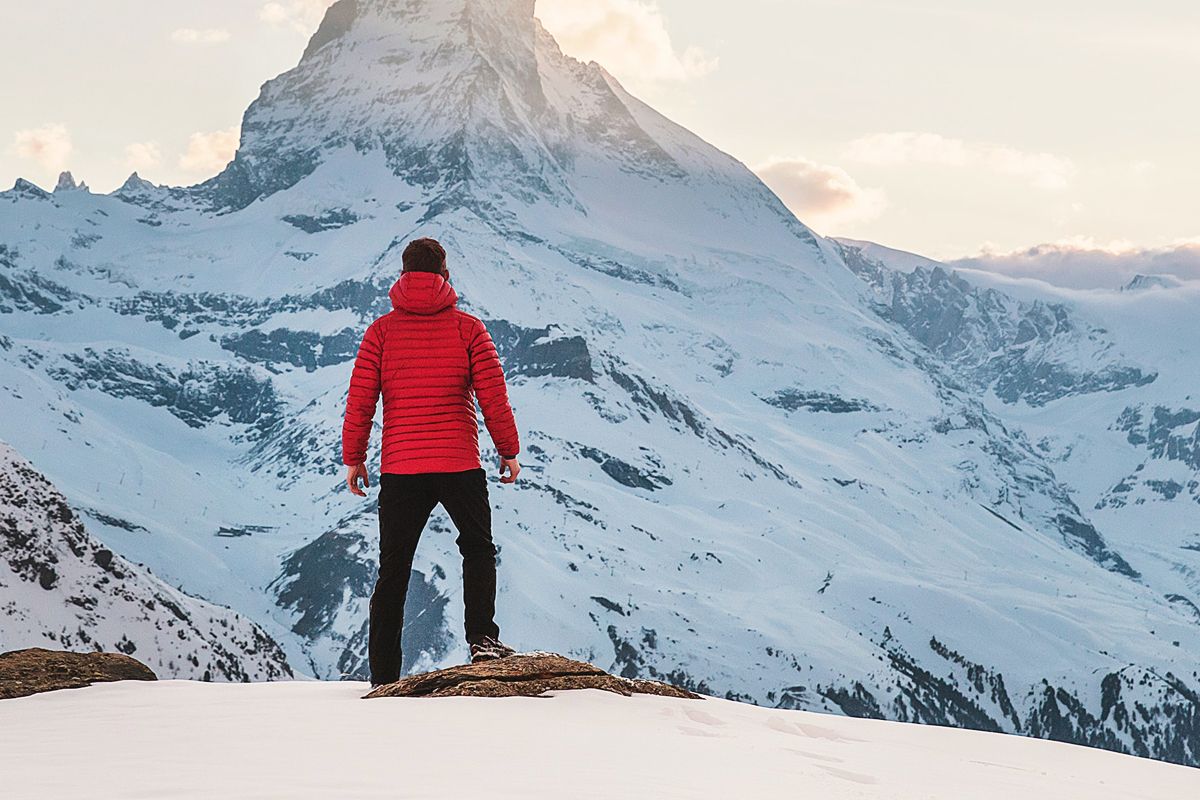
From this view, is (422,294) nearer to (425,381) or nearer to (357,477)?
(425,381)

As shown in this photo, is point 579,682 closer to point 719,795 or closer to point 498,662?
point 498,662

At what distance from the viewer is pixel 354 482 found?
14.1 metres

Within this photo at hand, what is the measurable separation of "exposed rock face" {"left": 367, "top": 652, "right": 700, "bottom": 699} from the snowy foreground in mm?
304

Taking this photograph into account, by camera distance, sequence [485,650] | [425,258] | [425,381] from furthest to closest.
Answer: [485,650]
[425,258]
[425,381]

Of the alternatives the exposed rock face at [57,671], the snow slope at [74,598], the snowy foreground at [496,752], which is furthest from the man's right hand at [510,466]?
the snow slope at [74,598]

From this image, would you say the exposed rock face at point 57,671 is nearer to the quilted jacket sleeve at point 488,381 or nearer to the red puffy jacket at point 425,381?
the red puffy jacket at point 425,381

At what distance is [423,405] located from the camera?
13922 mm

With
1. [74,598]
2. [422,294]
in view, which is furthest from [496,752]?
[74,598]

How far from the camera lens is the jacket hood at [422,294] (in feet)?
45.6

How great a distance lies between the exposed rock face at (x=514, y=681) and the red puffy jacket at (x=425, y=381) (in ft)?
6.63

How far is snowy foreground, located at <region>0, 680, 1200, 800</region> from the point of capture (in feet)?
31.5

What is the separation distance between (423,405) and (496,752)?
13.3 feet

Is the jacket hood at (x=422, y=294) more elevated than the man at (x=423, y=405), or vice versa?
the jacket hood at (x=422, y=294)

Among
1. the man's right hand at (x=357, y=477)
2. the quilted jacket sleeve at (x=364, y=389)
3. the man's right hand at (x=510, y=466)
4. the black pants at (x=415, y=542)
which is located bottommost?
the black pants at (x=415, y=542)
